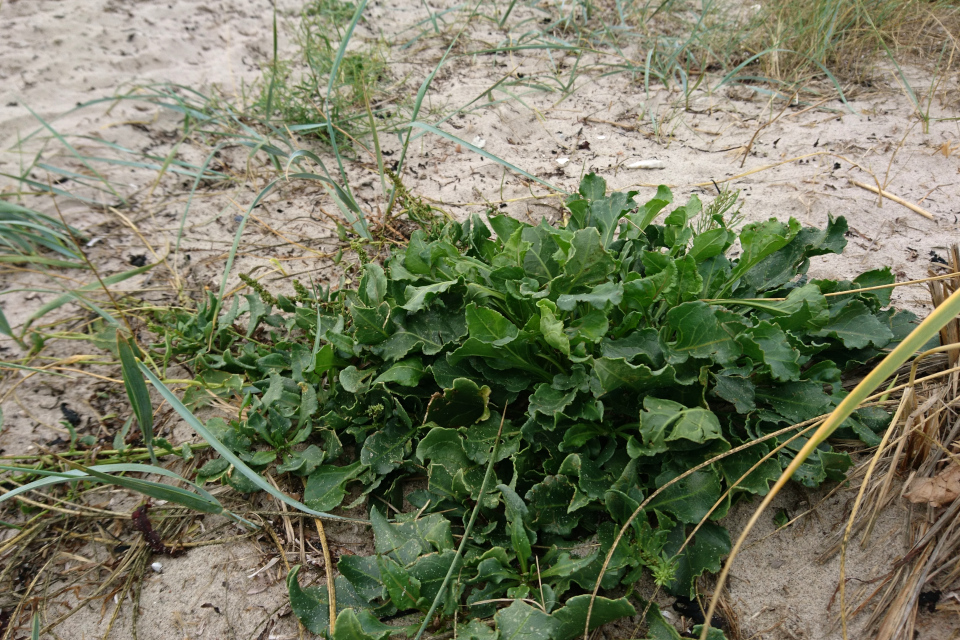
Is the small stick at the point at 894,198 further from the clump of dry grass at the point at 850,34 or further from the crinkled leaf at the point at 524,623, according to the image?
the crinkled leaf at the point at 524,623

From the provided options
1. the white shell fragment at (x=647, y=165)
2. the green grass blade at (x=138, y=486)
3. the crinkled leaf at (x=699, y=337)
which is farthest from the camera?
the white shell fragment at (x=647, y=165)

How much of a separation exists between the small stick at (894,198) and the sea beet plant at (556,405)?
28.1 inches

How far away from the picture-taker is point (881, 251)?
2.34 m

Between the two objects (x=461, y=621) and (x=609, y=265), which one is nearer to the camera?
(x=461, y=621)

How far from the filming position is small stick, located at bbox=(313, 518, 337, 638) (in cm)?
151

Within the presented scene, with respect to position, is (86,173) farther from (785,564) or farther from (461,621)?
(785,564)

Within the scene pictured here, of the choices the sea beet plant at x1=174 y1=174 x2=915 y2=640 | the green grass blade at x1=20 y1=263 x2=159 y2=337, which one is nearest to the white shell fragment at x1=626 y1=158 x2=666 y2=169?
the sea beet plant at x1=174 y1=174 x2=915 y2=640

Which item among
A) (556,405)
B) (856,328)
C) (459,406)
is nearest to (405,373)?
(459,406)

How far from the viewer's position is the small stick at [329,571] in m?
1.51

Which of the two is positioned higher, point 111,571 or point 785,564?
point 785,564

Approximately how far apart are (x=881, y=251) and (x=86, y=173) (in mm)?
3795

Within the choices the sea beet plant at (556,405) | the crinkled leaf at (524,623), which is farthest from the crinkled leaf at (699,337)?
the crinkled leaf at (524,623)

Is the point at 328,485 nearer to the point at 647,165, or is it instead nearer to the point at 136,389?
the point at 136,389

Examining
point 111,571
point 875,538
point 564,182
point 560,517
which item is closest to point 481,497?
point 560,517
